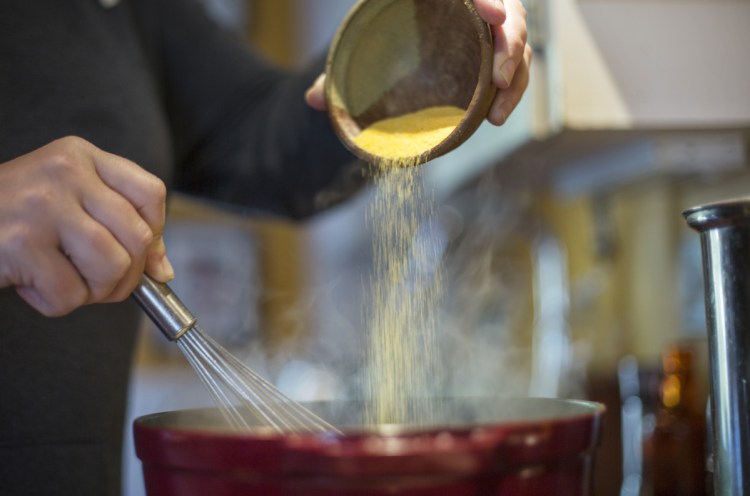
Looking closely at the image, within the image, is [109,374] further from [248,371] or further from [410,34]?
[410,34]

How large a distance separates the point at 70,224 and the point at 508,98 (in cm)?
25

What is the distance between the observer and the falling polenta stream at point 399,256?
0.47 metres

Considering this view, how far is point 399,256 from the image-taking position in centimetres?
50

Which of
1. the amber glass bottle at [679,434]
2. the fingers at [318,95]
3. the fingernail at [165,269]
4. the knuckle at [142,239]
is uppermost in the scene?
the fingers at [318,95]

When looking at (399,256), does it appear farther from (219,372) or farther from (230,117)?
(230,117)

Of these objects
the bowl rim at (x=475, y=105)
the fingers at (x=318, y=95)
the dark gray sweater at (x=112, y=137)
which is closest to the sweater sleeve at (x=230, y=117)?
the dark gray sweater at (x=112, y=137)

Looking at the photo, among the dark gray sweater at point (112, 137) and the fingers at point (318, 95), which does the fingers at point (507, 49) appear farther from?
the dark gray sweater at point (112, 137)

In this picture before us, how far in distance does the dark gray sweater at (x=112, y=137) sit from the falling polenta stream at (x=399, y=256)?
18 cm

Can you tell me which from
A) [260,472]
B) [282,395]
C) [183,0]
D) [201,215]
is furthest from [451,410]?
[201,215]

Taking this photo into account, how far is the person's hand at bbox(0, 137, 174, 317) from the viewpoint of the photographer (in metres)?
0.34

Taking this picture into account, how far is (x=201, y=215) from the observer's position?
1.90 meters

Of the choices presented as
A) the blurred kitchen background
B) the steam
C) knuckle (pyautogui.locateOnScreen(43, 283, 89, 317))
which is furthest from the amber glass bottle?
knuckle (pyautogui.locateOnScreen(43, 283, 89, 317))

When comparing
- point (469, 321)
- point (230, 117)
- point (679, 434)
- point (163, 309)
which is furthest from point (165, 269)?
point (469, 321)

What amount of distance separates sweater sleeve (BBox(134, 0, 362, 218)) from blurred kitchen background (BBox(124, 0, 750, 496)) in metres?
0.09
